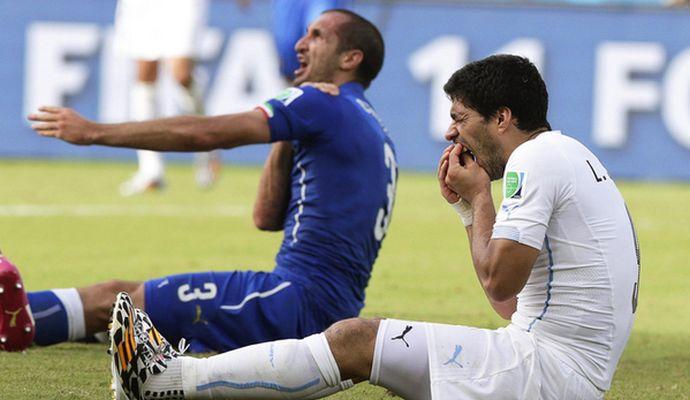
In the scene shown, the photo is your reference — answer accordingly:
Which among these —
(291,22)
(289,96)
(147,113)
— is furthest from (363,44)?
(147,113)

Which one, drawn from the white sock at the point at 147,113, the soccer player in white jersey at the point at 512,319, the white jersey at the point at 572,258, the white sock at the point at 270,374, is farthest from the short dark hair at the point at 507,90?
the white sock at the point at 147,113

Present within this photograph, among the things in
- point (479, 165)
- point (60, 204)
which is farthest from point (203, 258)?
point (479, 165)

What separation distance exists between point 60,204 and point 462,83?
7270 mm

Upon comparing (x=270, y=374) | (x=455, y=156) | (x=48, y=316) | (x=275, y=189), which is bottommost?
(x=48, y=316)

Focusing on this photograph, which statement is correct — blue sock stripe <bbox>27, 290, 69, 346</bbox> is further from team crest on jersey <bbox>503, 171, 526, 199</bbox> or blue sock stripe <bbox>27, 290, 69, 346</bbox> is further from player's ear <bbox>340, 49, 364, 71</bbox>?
team crest on jersey <bbox>503, 171, 526, 199</bbox>

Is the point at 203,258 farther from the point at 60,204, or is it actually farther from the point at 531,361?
the point at 531,361

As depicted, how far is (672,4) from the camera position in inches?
592

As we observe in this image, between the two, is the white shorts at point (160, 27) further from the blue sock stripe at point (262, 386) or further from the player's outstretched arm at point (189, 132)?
the blue sock stripe at point (262, 386)

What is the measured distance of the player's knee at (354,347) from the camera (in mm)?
3801

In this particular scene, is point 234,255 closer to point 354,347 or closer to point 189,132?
point 189,132

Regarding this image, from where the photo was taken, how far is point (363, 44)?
554 centimetres

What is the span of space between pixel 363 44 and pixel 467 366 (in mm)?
2120

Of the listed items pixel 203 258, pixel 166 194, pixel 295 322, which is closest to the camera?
pixel 295 322

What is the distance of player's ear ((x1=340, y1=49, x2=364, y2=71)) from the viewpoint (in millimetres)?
5520
